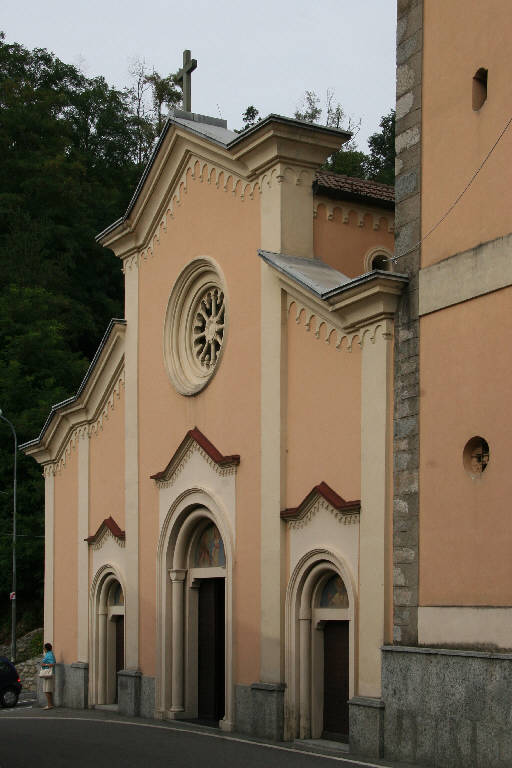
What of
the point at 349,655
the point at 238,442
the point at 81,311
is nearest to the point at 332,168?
the point at 81,311

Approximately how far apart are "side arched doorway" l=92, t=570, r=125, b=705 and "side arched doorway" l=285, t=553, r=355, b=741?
7.24m

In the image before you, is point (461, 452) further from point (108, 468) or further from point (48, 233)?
point (48, 233)

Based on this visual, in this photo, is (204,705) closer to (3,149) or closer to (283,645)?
(283,645)

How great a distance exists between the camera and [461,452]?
44.4 ft

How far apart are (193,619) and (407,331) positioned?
7897 millimetres

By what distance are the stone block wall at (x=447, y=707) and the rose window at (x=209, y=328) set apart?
7.41 m

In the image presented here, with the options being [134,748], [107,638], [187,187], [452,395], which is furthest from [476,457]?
[107,638]

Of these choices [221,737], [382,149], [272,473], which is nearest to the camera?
[221,737]

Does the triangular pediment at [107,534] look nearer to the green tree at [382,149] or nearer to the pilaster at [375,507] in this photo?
the pilaster at [375,507]

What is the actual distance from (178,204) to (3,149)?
34870mm

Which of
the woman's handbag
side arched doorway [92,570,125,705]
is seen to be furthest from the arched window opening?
the woman's handbag

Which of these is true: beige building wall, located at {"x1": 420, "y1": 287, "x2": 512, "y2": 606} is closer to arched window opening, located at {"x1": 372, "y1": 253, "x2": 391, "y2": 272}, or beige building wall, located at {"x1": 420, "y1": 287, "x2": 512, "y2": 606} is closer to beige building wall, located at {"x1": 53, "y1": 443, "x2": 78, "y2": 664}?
arched window opening, located at {"x1": 372, "y1": 253, "x2": 391, "y2": 272}

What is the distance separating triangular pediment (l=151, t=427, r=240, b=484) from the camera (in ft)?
61.4

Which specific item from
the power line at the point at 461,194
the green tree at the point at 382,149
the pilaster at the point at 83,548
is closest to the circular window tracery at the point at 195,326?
the pilaster at the point at 83,548
